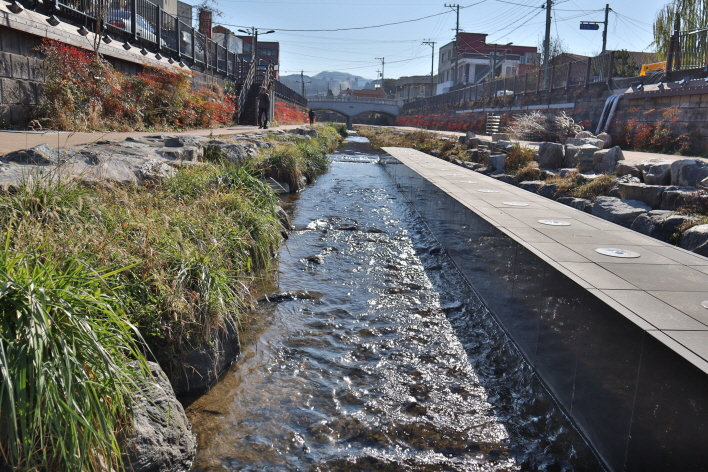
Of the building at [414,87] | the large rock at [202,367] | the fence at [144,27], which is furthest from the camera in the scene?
the building at [414,87]

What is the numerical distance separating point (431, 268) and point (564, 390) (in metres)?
3.58

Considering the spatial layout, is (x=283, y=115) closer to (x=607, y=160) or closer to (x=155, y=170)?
(x=607, y=160)

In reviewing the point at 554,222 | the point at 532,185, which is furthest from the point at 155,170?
the point at 532,185

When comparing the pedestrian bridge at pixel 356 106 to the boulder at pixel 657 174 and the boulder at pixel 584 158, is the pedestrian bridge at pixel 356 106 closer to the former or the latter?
the boulder at pixel 584 158

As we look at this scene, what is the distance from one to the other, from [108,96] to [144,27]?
240 inches

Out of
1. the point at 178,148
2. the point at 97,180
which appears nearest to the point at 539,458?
the point at 97,180

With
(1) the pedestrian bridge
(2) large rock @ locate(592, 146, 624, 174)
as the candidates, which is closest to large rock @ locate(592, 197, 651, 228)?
(2) large rock @ locate(592, 146, 624, 174)

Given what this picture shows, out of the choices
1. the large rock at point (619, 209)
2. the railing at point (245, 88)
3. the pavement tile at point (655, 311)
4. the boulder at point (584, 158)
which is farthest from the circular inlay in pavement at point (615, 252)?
the railing at point (245, 88)

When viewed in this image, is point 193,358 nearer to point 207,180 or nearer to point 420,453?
point 420,453

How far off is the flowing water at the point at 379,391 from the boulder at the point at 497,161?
24.9 feet

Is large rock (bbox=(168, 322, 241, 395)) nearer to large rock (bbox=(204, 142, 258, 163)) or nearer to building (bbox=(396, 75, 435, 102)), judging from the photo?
large rock (bbox=(204, 142, 258, 163))

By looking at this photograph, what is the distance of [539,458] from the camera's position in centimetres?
336

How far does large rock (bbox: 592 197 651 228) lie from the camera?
276 inches

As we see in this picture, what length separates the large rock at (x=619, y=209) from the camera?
7008 millimetres
